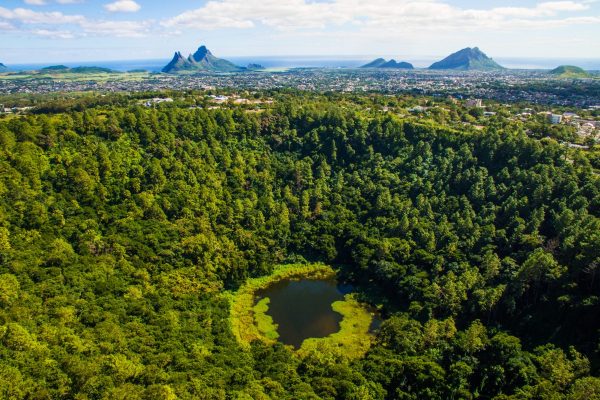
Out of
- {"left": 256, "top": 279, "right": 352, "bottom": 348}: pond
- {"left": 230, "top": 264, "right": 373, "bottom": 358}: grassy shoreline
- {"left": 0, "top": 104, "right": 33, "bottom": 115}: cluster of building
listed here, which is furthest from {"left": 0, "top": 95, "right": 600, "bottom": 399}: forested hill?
{"left": 0, "top": 104, "right": 33, "bottom": 115}: cluster of building

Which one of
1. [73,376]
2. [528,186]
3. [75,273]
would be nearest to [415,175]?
[528,186]

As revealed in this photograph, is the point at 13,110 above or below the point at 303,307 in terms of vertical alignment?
above

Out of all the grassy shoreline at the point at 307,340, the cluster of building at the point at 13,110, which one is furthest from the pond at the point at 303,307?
the cluster of building at the point at 13,110

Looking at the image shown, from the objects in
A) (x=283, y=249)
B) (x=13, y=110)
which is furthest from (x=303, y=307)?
(x=13, y=110)

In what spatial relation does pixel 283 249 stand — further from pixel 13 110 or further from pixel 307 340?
pixel 13 110

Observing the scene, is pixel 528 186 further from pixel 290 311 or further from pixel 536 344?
pixel 290 311

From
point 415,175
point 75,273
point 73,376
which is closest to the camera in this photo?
point 73,376

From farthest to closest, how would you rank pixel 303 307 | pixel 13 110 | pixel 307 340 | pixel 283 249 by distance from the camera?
1. pixel 13 110
2. pixel 283 249
3. pixel 303 307
4. pixel 307 340
